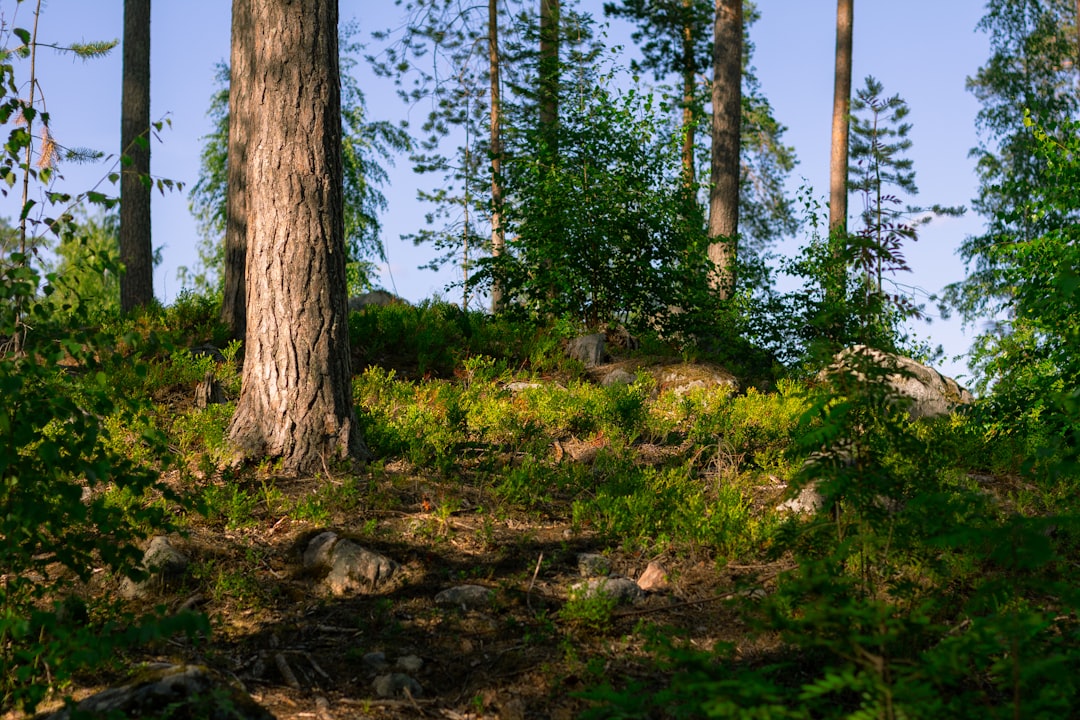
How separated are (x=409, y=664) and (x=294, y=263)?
313cm

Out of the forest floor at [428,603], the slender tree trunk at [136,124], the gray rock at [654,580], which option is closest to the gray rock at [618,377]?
the forest floor at [428,603]

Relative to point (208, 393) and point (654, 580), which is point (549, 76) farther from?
point (654, 580)

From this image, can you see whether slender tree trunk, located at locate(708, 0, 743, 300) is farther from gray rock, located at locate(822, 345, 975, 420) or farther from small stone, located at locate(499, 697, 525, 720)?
small stone, located at locate(499, 697, 525, 720)

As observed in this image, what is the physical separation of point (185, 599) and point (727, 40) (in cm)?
1208

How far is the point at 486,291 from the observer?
1178cm

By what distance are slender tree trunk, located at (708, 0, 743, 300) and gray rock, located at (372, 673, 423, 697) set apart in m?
10.0

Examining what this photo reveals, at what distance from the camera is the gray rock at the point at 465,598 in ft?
16.4

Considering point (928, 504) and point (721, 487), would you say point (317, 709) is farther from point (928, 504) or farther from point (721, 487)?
point (721, 487)

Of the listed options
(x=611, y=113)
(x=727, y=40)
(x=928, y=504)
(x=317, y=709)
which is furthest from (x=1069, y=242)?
(x=727, y=40)

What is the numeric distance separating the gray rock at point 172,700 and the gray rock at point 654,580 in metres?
2.39

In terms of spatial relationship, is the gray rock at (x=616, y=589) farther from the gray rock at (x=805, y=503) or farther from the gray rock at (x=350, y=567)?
the gray rock at (x=805, y=503)

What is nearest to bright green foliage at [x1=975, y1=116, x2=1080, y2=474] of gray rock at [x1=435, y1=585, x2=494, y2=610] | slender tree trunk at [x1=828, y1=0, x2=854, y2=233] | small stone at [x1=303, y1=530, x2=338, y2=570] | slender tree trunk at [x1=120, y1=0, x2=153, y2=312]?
gray rock at [x1=435, y1=585, x2=494, y2=610]

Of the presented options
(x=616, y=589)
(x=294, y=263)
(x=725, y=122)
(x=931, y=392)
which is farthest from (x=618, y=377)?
(x=725, y=122)

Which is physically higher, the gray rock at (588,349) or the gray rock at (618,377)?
the gray rock at (588,349)
